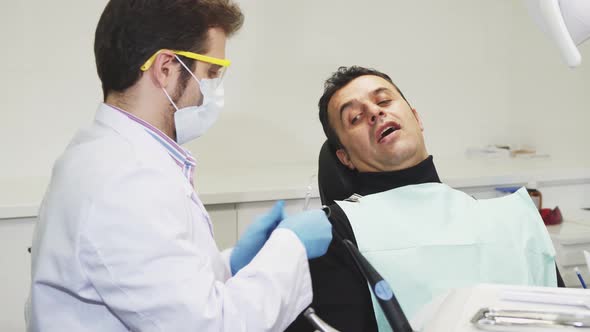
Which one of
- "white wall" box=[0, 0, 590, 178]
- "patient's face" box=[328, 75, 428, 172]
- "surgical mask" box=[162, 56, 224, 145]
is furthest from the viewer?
"white wall" box=[0, 0, 590, 178]

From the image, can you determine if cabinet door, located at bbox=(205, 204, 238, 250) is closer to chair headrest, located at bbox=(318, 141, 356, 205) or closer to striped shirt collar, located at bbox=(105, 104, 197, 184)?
chair headrest, located at bbox=(318, 141, 356, 205)

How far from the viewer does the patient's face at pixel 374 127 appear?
1.58 metres

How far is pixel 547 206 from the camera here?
8.34 ft

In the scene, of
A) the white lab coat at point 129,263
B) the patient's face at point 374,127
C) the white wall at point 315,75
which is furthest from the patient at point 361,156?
the white wall at point 315,75

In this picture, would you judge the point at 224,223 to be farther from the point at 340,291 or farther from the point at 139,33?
the point at 139,33

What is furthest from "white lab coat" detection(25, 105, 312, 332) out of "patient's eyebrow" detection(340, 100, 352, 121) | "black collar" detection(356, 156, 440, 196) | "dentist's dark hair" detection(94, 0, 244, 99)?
"patient's eyebrow" detection(340, 100, 352, 121)

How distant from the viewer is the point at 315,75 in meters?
2.75

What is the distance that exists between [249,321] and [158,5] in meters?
0.64

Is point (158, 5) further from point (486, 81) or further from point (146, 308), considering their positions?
point (486, 81)

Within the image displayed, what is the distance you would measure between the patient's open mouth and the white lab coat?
643 millimetres

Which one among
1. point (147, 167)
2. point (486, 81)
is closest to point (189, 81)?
point (147, 167)

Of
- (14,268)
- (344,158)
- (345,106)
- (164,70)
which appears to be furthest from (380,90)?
(14,268)

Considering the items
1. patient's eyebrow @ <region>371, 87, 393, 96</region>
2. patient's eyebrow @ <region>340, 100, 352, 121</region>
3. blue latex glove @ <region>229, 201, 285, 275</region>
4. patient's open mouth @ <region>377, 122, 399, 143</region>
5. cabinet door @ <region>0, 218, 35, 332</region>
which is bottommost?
cabinet door @ <region>0, 218, 35, 332</region>

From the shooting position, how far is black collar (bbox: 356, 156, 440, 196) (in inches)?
62.4
